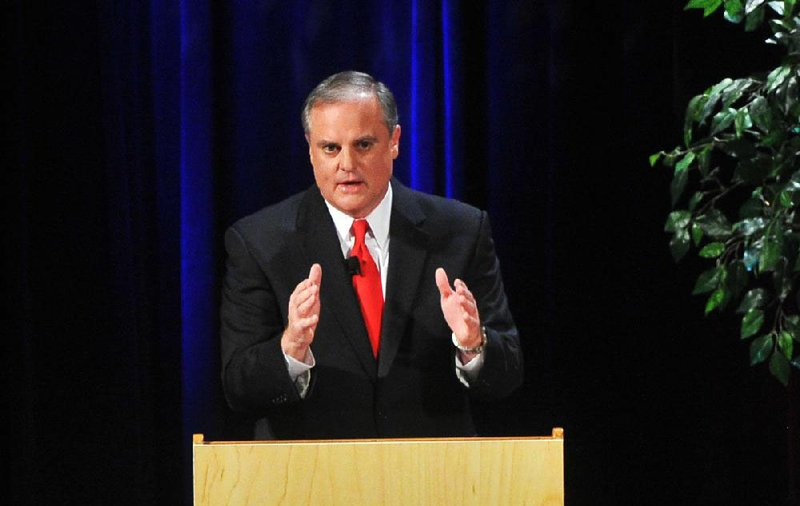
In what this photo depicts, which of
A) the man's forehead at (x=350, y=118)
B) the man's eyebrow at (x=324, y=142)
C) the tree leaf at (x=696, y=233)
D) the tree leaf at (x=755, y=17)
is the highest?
the tree leaf at (x=755, y=17)

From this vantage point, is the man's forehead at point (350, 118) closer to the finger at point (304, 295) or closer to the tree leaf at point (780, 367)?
the finger at point (304, 295)

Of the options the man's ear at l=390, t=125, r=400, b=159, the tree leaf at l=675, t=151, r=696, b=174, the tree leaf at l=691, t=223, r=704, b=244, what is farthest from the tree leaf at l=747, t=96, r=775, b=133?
the man's ear at l=390, t=125, r=400, b=159

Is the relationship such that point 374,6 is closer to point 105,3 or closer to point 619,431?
point 105,3

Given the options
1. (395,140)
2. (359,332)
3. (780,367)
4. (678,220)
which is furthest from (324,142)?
(780,367)

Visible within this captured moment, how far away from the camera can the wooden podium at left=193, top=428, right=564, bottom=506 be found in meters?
1.95

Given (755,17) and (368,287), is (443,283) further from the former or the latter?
(755,17)

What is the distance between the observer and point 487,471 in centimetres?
197

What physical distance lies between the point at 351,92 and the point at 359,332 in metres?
0.60

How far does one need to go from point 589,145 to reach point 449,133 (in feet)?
1.27

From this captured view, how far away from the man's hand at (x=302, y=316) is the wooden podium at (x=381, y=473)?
0.74m

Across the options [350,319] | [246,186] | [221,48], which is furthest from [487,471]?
[221,48]

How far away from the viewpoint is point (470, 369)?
2977 millimetres

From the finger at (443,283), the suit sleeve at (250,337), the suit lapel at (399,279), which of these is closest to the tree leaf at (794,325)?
the finger at (443,283)

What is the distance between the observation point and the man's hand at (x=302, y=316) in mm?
2680
